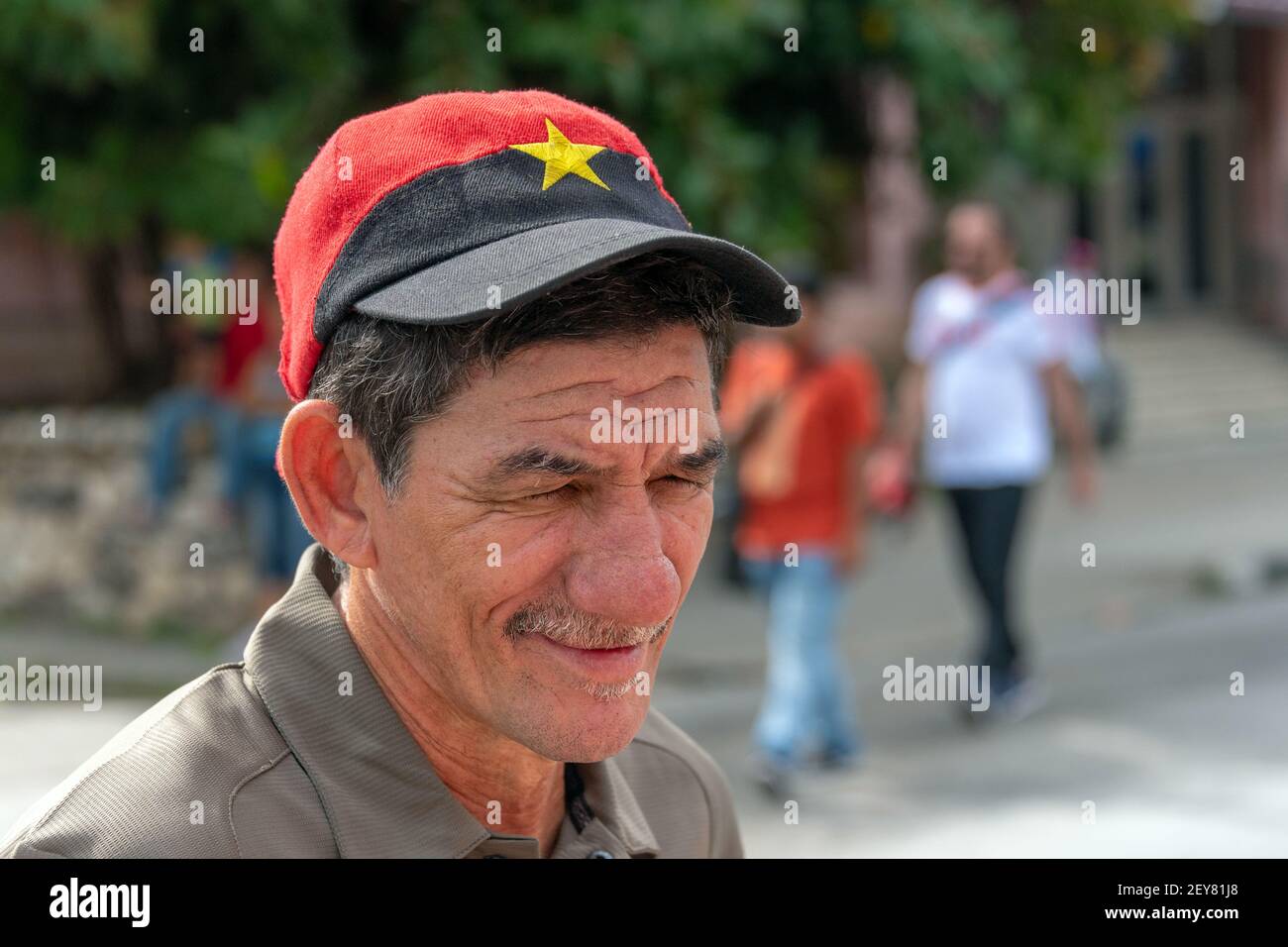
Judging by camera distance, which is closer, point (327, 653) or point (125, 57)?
point (327, 653)

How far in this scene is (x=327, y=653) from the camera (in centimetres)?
156

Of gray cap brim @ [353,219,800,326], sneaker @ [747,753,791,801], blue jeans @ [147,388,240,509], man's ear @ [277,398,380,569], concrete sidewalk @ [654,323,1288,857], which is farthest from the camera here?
blue jeans @ [147,388,240,509]

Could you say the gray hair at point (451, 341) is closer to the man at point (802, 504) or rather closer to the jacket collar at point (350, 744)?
the jacket collar at point (350, 744)

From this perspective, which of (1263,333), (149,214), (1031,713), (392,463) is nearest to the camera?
(392,463)

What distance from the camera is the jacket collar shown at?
1.47 metres

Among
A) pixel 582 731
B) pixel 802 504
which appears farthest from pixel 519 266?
pixel 802 504

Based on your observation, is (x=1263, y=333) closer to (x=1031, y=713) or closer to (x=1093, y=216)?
(x=1093, y=216)

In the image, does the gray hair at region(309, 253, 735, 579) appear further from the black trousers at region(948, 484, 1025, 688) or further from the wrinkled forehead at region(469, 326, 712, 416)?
the black trousers at region(948, 484, 1025, 688)

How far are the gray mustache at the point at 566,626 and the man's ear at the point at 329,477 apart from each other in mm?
169

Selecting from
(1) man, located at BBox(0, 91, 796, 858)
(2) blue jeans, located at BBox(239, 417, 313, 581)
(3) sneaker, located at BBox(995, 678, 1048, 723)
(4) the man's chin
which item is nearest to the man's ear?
(1) man, located at BBox(0, 91, 796, 858)

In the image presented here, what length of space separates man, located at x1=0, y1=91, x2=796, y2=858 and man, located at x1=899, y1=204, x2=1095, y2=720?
541 centimetres
